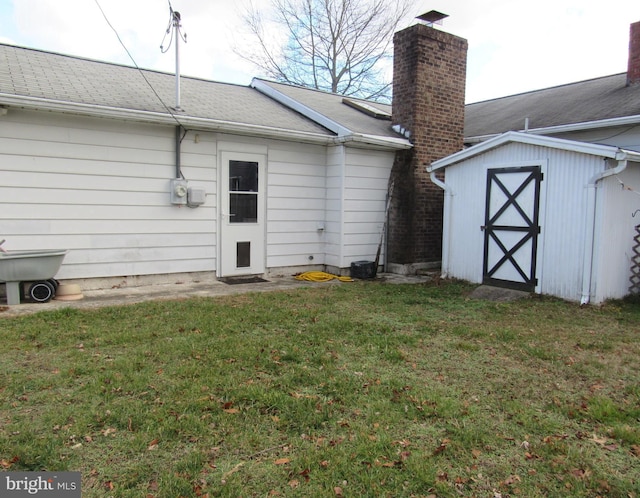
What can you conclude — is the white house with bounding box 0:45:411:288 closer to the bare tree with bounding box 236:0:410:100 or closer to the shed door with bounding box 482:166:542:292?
the shed door with bounding box 482:166:542:292

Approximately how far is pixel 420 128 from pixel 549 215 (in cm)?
338

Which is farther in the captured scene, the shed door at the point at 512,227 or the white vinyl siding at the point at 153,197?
the shed door at the point at 512,227

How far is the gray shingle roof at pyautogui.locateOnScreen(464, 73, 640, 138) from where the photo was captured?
9.03m

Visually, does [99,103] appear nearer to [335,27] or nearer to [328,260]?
[328,260]

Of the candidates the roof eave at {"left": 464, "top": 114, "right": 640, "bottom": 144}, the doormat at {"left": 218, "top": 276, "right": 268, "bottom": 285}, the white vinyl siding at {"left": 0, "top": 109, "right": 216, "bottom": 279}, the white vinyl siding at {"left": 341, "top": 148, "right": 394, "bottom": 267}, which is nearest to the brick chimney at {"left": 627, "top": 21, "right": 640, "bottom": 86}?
the roof eave at {"left": 464, "top": 114, "right": 640, "bottom": 144}

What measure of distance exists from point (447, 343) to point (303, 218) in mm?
4754

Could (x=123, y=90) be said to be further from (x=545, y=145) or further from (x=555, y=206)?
(x=555, y=206)

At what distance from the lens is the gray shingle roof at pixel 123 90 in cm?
677

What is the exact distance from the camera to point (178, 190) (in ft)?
24.1

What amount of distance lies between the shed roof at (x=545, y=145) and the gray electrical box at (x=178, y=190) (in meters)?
4.32

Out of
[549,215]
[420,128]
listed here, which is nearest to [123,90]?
[420,128]

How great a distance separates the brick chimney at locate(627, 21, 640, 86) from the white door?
7656 millimetres

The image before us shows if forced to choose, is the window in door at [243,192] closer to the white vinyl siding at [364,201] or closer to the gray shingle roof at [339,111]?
the white vinyl siding at [364,201]

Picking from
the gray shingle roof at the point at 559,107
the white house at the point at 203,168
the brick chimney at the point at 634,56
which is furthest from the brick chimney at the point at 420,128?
the brick chimney at the point at 634,56
